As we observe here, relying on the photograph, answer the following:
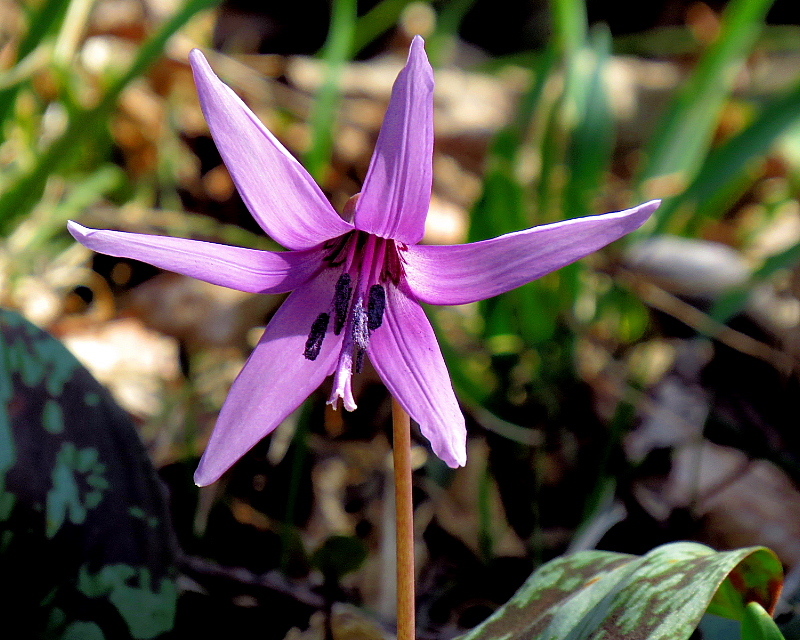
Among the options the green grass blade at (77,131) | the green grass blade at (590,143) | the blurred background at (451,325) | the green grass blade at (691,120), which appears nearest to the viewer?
the blurred background at (451,325)

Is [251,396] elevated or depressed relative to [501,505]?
elevated

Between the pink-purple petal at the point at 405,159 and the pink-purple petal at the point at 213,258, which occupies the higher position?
the pink-purple petal at the point at 405,159

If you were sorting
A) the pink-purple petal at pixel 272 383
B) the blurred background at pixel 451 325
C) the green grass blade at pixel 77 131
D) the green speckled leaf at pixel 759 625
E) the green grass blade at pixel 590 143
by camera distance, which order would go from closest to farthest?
1. the green speckled leaf at pixel 759 625
2. the pink-purple petal at pixel 272 383
3. the blurred background at pixel 451 325
4. the green grass blade at pixel 77 131
5. the green grass blade at pixel 590 143

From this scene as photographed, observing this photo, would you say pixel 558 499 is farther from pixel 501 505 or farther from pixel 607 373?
pixel 607 373

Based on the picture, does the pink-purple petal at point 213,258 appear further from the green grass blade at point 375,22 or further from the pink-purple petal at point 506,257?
the green grass blade at point 375,22

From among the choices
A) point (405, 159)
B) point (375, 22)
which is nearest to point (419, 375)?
point (405, 159)

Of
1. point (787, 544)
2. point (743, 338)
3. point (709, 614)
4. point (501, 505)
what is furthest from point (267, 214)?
point (743, 338)

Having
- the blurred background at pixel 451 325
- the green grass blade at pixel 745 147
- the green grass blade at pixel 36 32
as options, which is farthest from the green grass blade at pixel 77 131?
the green grass blade at pixel 745 147
